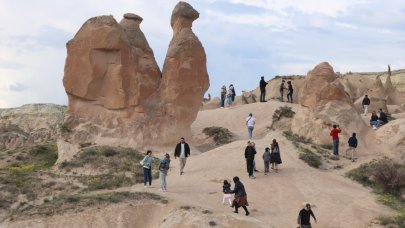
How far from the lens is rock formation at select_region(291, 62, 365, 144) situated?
2775cm

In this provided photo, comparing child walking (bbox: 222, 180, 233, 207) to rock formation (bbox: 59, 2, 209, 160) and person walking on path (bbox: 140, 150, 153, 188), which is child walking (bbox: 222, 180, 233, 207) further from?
rock formation (bbox: 59, 2, 209, 160)

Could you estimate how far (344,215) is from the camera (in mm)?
18125

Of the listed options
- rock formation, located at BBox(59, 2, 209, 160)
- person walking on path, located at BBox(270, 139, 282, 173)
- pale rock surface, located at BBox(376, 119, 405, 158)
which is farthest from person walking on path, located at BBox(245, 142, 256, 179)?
pale rock surface, located at BBox(376, 119, 405, 158)

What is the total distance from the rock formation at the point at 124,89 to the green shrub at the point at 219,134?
3796mm

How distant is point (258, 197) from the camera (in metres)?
19.2

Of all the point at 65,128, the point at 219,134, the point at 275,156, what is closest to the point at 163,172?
the point at 275,156

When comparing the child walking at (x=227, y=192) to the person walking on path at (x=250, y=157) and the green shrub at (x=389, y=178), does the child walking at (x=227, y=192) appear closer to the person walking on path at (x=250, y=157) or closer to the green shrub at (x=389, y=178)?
the person walking on path at (x=250, y=157)

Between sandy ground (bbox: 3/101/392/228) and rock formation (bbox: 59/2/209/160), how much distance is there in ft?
11.6

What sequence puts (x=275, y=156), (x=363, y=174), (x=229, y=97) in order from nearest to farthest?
(x=275, y=156), (x=363, y=174), (x=229, y=97)

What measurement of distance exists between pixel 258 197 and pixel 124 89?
10809mm

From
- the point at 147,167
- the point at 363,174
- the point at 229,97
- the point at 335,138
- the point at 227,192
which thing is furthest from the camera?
the point at 229,97

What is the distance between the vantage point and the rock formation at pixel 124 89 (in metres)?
27.8

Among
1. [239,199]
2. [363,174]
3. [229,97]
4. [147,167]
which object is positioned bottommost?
[239,199]

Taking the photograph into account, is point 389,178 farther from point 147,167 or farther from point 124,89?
point 124,89
